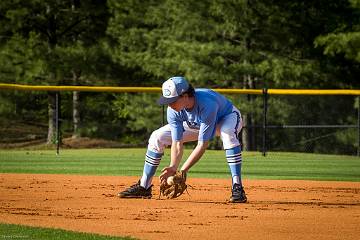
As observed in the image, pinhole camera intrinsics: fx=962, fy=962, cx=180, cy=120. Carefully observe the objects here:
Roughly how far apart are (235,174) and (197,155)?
2.16 ft

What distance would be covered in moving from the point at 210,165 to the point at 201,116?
9.67 m

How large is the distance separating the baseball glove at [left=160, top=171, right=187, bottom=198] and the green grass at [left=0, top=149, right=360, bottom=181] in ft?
18.0

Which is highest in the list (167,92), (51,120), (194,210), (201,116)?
(167,92)

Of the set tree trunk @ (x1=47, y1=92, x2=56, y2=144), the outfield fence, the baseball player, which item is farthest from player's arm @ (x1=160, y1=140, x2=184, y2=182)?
tree trunk @ (x1=47, y1=92, x2=56, y2=144)

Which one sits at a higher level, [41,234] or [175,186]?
[175,186]

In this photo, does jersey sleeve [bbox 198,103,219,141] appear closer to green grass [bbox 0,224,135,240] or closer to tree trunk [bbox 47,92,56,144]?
green grass [bbox 0,224,135,240]

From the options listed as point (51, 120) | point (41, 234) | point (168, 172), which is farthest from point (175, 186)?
point (51, 120)

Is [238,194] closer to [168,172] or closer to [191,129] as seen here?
[191,129]

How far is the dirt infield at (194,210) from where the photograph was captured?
8232mm

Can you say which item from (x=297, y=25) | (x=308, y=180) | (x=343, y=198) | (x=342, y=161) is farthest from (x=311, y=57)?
(x=343, y=198)

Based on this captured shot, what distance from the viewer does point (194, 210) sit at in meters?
10.0

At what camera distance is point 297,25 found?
1237 inches

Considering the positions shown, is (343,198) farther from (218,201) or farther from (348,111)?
(348,111)

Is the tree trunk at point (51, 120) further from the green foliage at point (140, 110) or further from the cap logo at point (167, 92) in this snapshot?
the cap logo at point (167, 92)
